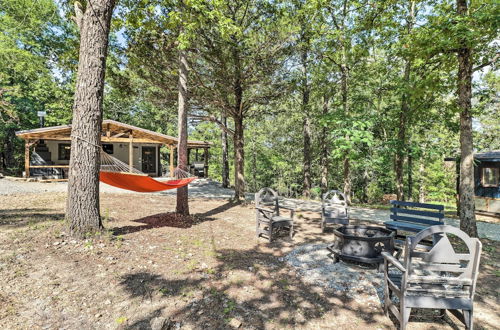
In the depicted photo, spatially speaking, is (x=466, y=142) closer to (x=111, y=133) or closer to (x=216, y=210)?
(x=216, y=210)

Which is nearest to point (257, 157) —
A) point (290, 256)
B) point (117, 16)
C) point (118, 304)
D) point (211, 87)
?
point (211, 87)

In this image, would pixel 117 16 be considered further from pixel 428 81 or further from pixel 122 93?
pixel 428 81

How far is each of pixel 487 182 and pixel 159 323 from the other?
46.0 ft

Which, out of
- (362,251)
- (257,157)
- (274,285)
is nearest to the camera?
(274,285)

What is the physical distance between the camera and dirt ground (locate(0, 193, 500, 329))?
7.93 ft

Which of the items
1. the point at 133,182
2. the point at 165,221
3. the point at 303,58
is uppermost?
the point at 303,58

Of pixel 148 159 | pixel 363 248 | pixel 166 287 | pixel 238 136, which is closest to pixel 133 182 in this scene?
pixel 166 287

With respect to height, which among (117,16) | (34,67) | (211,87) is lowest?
(211,87)

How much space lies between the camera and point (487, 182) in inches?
427

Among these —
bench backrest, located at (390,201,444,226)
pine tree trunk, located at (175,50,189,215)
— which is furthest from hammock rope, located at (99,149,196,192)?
bench backrest, located at (390,201,444,226)

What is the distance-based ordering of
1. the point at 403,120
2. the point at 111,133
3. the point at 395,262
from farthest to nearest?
the point at 111,133
the point at 403,120
the point at 395,262

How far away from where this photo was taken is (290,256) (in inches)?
170

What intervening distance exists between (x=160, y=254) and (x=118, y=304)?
133 centimetres

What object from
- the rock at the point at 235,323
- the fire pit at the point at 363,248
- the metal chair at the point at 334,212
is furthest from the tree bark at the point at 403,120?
the rock at the point at 235,323
